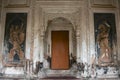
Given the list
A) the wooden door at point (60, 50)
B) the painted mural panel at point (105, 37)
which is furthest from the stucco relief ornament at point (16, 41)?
the painted mural panel at point (105, 37)

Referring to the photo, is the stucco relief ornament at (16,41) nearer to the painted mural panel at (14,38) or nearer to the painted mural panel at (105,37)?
the painted mural panel at (14,38)

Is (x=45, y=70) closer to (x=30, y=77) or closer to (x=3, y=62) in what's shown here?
(x=30, y=77)

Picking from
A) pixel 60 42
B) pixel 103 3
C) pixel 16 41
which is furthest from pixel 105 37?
pixel 16 41

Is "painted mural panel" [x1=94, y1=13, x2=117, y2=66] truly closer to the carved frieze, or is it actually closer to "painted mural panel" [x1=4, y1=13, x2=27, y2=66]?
the carved frieze

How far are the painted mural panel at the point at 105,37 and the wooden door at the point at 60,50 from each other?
131 centimetres

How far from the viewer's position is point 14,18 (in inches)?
292

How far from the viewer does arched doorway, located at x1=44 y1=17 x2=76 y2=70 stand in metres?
7.56

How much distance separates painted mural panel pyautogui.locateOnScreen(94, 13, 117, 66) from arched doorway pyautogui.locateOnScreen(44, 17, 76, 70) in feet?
3.38

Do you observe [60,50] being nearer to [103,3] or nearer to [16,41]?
[16,41]

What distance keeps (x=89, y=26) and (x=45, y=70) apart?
2460 millimetres

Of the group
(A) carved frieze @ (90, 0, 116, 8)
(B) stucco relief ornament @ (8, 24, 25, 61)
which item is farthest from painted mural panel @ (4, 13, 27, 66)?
A: (A) carved frieze @ (90, 0, 116, 8)

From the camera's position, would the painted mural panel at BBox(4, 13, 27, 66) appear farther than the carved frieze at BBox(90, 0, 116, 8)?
No

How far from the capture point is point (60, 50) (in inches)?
303

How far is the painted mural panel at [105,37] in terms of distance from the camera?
276 inches
